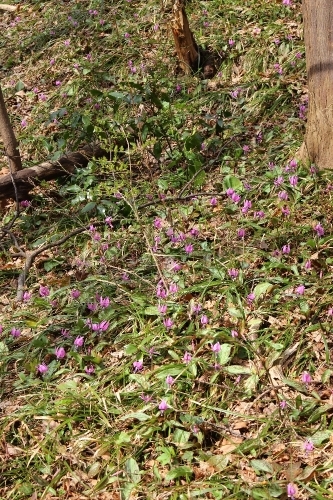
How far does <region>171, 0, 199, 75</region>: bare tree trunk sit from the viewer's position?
5.72m

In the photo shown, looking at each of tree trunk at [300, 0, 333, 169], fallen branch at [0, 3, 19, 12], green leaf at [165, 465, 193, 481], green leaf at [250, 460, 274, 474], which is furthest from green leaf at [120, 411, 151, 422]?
fallen branch at [0, 3, 19, 12]

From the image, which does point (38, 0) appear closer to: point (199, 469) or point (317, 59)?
point (317, 59)

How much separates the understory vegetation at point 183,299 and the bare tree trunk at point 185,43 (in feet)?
0.44

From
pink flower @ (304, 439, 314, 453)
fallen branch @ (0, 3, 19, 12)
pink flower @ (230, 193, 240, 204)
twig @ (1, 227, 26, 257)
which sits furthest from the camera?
fallen branch @ (0, 3, 19, 12)

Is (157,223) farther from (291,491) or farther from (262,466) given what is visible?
(291,491)

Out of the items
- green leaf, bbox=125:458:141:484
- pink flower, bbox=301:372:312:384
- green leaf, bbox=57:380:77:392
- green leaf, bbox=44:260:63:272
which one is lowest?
green leaf, bbox=125:458:141:484

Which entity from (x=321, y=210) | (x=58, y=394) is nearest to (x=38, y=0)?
(x=321, y=210)

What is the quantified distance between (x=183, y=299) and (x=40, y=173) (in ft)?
6.76

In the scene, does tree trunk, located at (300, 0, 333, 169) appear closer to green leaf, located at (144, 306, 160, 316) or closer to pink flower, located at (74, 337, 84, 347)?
green leaf, located at (144, 306, 160, 316)

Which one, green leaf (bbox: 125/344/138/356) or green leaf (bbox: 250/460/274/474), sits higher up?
green leaf (bbox: 125/344/138/356)

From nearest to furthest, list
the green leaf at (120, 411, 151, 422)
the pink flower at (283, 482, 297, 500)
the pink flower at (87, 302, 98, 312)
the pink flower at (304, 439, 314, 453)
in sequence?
the pink flower at (283, 482, 297, 500) < the pink flower at (304, 439, 314, 453) < the green leaf at (120, 411, 151, 422) < the pink flower at (87, 302, 98, 312)

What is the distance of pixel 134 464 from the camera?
2.61 m

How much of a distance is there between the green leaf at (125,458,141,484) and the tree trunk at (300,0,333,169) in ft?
7.53

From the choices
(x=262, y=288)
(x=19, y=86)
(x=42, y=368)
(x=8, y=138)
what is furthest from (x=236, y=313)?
(x=19, y=86)
